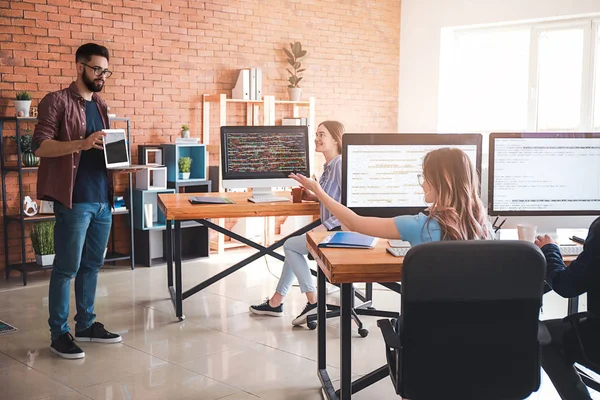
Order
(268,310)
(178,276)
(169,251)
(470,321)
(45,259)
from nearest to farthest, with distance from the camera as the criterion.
A: (470,321)
(178,276)
(268,310)
(169,251)
(45,259)

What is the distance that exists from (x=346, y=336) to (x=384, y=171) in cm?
88

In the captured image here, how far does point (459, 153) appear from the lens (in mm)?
2309

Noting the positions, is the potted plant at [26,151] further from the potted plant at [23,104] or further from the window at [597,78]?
the window at [597,78]

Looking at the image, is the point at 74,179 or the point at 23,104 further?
the point at 23,104

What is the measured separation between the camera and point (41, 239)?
17.6 feet

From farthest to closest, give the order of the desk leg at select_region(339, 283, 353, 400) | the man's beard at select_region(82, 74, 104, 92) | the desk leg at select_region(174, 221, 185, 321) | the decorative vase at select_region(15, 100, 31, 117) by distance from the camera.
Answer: the decorative vase at select_region(15, 100, 31, 117) → the desk leg at select_region(174, 221, 185, 321) → the man's beard at select_region(82, 74, 104, 92) → the desk leg at select_region(339, 283, 353, 400)

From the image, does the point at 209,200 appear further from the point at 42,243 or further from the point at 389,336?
the point at 389,336

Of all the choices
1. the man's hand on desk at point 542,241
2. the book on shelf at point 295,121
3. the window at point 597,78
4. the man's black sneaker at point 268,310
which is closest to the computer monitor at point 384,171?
the man's hand on desk at point 542,241

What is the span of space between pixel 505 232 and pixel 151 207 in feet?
11.5

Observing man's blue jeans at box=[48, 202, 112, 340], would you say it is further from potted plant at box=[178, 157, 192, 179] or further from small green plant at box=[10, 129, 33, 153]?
potted plant at box=[178, 157, 192, 179]

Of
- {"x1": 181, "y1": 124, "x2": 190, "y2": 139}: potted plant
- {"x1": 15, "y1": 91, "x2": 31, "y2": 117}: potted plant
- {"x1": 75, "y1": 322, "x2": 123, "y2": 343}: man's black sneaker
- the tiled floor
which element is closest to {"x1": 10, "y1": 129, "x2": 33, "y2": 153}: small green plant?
{"x1": 15, "y1": 91, "x2": 31, "y2": 117}: potted plant

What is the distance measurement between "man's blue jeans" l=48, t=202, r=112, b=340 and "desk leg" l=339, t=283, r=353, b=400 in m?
1.68

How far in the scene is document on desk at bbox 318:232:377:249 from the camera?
2678mm

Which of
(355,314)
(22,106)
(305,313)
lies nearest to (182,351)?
(305,313)
